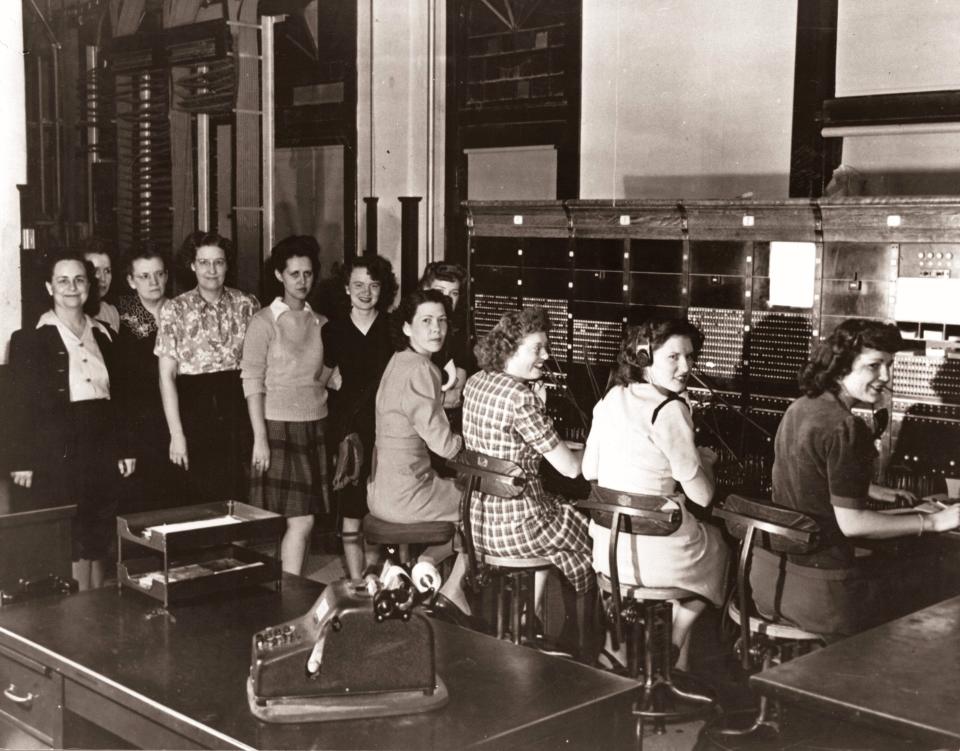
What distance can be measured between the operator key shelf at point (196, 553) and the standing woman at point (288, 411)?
1.52 meters

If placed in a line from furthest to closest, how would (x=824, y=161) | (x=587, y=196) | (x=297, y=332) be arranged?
(x=587, y=196) < (x=824, y=161) < (x=297, y=332)

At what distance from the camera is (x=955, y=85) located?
182 inches

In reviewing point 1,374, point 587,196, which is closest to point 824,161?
point 587,196

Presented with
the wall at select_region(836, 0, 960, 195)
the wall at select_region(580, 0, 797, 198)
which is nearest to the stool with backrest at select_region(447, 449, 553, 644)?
the wall at select_region(836, 0, 960, 195)

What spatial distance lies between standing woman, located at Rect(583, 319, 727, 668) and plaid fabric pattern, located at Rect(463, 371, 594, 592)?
17 cm

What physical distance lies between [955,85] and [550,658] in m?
3.58

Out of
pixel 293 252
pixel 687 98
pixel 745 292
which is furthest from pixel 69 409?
pixel 687 98

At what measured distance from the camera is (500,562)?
3.48m

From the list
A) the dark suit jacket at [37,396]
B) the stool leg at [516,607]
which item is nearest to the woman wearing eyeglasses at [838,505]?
the stool leg at [516,607]

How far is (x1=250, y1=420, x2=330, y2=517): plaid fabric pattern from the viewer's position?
4.28m

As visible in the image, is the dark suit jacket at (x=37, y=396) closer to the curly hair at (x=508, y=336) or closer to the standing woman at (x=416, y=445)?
the standing woman at (x=416, y=445)

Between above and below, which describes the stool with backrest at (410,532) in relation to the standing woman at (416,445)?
below

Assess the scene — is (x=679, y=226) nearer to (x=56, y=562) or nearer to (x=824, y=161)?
(x=824, y=161)

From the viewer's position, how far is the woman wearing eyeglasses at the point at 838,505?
2.92 metres
